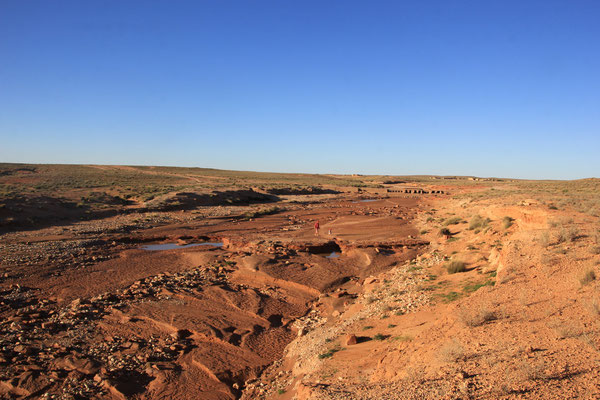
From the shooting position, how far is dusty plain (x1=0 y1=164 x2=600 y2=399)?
6.32 m

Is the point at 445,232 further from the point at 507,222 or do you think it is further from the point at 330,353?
the point at 330,353

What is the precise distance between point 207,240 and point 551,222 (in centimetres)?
1945

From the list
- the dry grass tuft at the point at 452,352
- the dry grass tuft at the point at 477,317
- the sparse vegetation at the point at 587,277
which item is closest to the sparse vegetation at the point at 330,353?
the dry grass tuft at the point at 452,352

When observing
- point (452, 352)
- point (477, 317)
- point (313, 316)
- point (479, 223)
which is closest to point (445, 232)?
point (479, 223)

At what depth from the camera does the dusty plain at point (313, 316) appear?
6.32 meters

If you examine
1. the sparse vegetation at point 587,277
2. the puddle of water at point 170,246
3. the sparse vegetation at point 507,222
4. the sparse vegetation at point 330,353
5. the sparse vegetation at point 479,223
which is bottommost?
the puddle of water at point 170,246

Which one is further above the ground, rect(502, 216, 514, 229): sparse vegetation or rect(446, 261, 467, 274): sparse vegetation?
rect(502, 216, 514, 229): sparse vegetation

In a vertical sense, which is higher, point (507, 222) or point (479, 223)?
point (507, 222)

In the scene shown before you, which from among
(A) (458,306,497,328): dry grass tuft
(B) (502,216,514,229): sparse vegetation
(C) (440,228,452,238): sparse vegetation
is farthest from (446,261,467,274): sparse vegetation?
(C) (440,228,452,238): sparse vegetation

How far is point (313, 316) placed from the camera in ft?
41.4

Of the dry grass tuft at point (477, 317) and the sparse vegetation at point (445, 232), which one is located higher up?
the dry grass tuft at point (477, 317)

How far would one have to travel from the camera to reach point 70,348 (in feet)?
31.6

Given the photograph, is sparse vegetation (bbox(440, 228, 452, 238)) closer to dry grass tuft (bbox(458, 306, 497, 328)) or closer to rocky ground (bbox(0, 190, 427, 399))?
rocky ground (bbox(0, 190, 427, 399))

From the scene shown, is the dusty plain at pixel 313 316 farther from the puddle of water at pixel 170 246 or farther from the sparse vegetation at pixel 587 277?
the puddle of water at pixel 170 246
